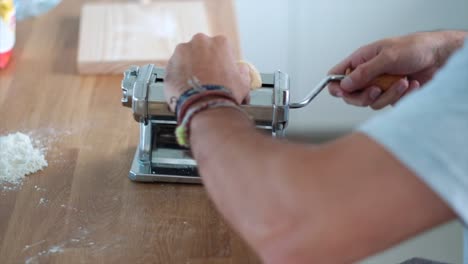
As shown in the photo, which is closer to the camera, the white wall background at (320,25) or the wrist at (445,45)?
the wrist at (445,45)

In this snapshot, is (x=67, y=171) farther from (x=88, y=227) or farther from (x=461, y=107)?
(x=461, y=107)

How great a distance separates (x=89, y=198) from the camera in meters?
1.00

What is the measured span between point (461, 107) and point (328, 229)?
17 centimetres

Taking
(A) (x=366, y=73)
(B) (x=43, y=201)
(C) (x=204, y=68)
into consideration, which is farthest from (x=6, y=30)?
(A) (x=366, y=73)

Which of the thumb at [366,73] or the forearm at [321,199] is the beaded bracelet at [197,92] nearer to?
the forearm at [321,199]

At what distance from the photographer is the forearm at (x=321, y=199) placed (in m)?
0.63

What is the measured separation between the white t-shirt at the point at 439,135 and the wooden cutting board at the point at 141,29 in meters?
0.74

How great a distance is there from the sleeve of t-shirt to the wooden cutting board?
2.44 feet

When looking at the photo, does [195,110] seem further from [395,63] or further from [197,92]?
[395,63]

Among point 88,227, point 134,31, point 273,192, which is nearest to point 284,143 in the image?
point 273,192

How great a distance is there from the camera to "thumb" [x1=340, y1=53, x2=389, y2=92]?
101 cm

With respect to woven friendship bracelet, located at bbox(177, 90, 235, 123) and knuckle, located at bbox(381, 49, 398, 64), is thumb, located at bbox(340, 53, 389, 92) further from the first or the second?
woven friendship bracelet, located at bbox(177, 90, 235, 123)

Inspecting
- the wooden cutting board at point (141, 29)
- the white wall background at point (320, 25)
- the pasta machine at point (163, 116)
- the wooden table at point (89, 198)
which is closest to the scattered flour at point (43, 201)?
the wooden table at point (89, 198)

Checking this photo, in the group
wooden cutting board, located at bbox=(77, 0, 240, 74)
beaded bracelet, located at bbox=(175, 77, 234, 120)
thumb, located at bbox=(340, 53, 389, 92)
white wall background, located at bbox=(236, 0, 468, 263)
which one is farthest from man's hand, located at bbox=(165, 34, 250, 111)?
white wall background, located at bbox=(236, 0, 468, 263)
